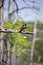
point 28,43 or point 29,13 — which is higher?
point 29,13

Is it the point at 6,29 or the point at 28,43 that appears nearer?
the point at 6,29

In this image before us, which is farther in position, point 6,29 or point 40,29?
point 40,29

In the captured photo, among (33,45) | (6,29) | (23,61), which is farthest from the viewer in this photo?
(33,45)

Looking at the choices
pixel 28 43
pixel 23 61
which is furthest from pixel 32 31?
pixel 23 61

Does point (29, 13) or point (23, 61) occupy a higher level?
point (29, 13)

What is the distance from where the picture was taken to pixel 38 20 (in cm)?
237

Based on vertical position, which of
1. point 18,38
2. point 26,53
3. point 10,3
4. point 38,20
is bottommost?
point 26,53

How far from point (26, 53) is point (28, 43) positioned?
0.38 feet

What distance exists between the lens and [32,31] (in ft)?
7.50

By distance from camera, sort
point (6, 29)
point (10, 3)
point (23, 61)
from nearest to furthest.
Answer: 1. point (6, 29)
2. point (10, 3)
3. point (23, 61)

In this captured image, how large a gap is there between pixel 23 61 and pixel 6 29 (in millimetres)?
481

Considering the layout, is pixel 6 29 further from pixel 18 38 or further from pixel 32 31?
pixel 32 31

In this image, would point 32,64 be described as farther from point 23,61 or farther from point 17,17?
point 17,17

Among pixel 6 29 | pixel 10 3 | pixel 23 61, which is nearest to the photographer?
pixel 6 29
